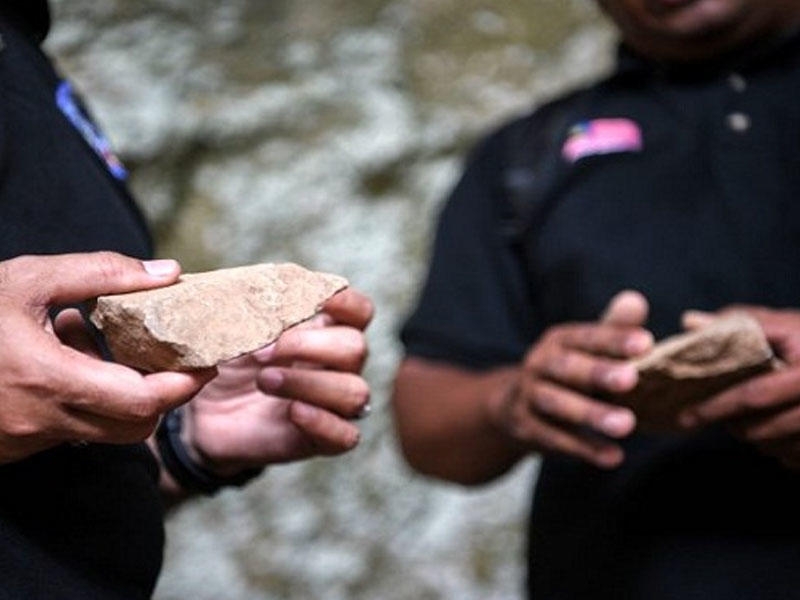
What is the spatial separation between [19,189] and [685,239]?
2.26 ft

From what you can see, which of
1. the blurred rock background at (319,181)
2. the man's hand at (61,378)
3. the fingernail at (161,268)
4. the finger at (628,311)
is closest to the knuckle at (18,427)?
the man's hand at (61,378)

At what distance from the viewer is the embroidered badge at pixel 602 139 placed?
4.44 ft

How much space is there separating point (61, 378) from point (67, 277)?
55 millimetres

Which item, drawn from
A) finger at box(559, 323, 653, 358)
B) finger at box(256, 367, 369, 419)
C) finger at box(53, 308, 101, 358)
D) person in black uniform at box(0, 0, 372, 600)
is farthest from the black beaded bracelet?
finger at box(559, 323, 653, 358)

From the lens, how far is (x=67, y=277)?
2.15 feet

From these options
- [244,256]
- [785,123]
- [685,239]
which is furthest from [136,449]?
[244,256]

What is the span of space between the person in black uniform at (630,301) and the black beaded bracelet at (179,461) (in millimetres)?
321

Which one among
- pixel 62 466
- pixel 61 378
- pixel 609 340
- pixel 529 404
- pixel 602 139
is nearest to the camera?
pixel 61 378

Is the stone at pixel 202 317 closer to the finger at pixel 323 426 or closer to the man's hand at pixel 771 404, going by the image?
the finger at pixel 323 426

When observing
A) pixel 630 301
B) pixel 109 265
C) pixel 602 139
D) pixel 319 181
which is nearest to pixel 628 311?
pixel 630 301

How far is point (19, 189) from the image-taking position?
78 cm

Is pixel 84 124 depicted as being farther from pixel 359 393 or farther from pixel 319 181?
pixel 319 181

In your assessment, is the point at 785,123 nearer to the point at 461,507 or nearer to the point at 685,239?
the point at 685,239

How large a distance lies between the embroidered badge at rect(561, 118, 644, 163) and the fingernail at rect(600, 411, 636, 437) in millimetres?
335
